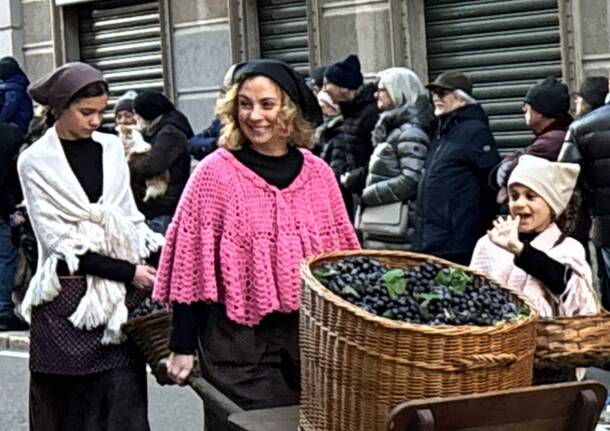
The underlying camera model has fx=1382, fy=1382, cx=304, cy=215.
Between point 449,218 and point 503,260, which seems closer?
point 503,260

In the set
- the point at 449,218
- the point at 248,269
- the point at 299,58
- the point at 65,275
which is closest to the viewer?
the point at 248,269

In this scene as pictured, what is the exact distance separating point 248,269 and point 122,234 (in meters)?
1.24

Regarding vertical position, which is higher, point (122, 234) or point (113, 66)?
point (113, 66)

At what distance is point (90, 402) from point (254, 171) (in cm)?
156

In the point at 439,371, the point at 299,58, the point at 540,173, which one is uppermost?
the point at 299,58

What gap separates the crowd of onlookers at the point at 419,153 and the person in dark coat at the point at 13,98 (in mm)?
3132

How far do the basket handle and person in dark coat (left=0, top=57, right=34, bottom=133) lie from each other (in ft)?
35.8

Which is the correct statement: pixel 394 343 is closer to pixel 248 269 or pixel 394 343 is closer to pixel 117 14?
pixel 248 269

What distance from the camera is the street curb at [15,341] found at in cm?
1112

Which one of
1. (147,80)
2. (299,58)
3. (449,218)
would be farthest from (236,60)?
(449,218)

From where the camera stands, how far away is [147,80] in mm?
15250

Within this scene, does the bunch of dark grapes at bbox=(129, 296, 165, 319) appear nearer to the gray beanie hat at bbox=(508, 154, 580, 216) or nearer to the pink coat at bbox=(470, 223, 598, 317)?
the pink coat at bbox=(470, 223, 598, 317)

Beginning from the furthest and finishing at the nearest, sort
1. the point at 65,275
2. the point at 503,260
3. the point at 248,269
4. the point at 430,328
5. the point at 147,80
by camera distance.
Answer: the point at 147,80 < the point at 65,275 < the point at 503,260 < the point at 248,269 < the point at 430,328

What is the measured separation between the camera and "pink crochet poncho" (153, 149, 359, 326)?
14.5 ft
